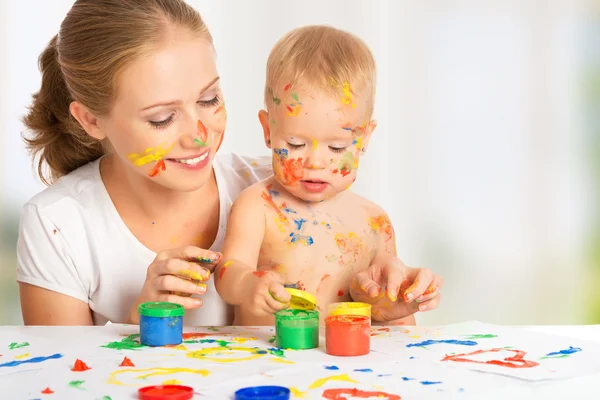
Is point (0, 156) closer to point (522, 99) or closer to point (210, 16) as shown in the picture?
point (210, 16)

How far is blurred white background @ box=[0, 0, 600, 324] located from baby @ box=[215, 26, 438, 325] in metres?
1.91

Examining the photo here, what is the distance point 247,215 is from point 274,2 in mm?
2178

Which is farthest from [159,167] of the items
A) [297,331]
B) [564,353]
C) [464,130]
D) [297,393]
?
[464,130]

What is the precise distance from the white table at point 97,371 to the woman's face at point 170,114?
0.39 meters

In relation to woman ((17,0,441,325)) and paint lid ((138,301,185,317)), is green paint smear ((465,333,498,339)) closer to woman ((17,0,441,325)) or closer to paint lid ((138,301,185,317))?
woman ((17,0,441,325))

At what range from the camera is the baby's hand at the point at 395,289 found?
65.3 inches

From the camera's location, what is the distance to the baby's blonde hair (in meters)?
1.83

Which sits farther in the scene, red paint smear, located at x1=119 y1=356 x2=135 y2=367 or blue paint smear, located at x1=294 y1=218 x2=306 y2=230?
blue paint smear, located at x1=294 y1=218 x2=306 y2=230

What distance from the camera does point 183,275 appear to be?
166 centimetres

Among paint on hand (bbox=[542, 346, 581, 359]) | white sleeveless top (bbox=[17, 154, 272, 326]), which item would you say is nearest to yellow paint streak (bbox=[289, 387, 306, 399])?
paint on hand (bbox=[542, 346, 581, 359])

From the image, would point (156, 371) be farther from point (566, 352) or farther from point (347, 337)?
point (566, 352)

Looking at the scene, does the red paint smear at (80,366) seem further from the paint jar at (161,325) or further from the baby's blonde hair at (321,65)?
the baby's blonde hair at (321,65)

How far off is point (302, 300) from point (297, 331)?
4.4 inches

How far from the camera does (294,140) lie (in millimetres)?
1829
